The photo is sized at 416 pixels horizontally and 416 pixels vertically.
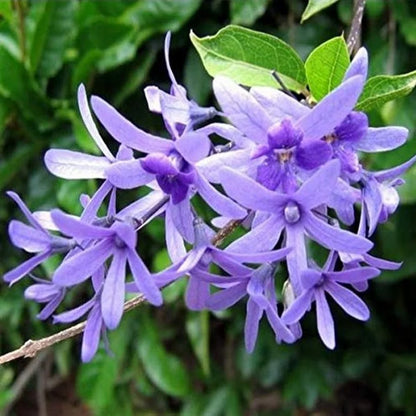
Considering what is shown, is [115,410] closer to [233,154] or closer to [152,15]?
[152,15]

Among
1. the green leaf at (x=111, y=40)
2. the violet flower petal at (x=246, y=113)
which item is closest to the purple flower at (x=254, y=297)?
the violet flower petal at (x=246, y=113)

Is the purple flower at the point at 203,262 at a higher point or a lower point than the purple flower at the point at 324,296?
higher

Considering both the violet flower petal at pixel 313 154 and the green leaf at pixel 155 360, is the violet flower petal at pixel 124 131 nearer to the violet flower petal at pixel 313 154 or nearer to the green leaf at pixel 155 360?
the violet flower petal at pixel 313 154

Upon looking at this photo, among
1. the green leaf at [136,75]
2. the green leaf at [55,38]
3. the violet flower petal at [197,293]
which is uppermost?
the violet flower petal at [197,293]

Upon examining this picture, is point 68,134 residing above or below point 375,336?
above

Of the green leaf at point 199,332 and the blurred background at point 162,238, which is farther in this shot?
the green leaf at point 199,332

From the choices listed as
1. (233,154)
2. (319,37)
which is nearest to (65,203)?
(319,37)
